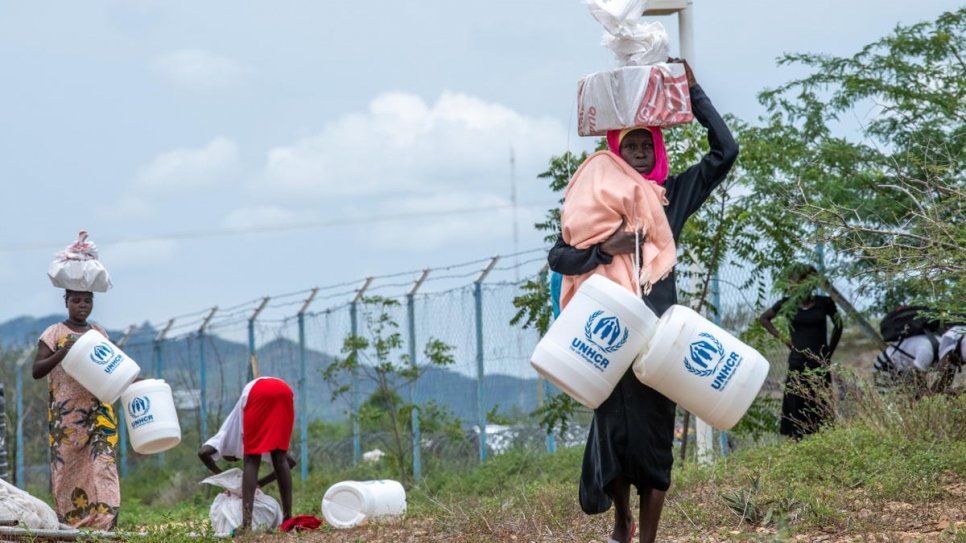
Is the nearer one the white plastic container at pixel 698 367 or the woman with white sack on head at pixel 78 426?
the white plastic container at pixel 698 367

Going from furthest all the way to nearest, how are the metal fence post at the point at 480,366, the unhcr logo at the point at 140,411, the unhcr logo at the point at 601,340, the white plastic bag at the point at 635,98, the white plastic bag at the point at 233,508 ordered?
the metal fence post at the point at 480,366
the white plastic bag at the point at 233,508
the unhcr logo at the point at 140,411
the white plastic bag at the point at 635,98
the unhcr logo at the point at 601,340

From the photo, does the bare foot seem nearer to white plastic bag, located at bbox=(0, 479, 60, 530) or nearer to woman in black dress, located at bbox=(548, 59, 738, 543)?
woman in black dress, located at bbox=(548, 59, 738, 543)

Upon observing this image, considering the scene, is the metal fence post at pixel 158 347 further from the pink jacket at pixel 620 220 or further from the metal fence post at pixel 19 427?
the pink jacket at pixel 620 220

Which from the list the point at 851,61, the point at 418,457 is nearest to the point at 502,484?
the point at 418,457

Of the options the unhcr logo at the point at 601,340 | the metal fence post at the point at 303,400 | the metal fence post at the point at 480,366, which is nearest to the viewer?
the unhcr logo at the point at 601,340

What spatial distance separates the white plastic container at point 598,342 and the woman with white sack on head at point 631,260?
0.94ft

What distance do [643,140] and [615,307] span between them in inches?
33.7

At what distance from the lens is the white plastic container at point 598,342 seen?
455cm

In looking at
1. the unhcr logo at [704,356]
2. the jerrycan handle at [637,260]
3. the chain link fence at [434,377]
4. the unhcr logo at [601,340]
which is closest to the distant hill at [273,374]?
the chain link fence at [434,377]

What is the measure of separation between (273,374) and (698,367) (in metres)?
11.0

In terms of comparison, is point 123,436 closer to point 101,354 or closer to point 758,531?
point 101,354

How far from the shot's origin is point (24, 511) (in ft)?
23.5

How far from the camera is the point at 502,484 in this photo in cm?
1066

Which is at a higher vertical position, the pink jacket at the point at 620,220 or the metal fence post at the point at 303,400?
the pink jacket at the point at 620,220
